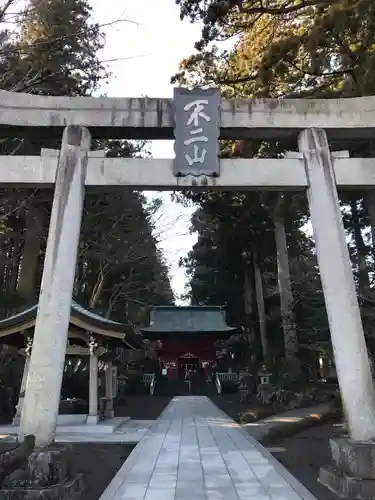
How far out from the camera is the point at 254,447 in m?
8.99

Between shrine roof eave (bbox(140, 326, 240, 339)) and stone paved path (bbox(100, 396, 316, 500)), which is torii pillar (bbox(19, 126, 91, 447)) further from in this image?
shrine roof eave (bbox(140, 326, 240, 339))

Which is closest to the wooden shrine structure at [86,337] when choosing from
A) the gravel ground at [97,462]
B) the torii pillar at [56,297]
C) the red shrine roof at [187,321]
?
the gravel ground at [97,462]

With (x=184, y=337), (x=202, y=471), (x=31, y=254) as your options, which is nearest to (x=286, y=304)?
(x=31, y=254)

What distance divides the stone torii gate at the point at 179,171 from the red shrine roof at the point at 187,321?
23.0 metres

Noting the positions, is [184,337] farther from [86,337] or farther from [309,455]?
[309,455]

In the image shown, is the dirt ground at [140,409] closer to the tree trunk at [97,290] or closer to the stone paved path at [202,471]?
the stone paved path at [202,471]

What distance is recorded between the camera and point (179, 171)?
23.0 feet

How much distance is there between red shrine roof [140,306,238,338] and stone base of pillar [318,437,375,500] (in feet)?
76.9

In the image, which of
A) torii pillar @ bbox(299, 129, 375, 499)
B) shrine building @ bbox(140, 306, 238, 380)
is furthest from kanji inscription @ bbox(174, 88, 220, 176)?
shrine building @ bbox(140, 306, 238, 380)

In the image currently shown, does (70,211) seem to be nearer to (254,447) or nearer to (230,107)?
(230,107)

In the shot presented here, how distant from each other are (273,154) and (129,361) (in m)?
22.6

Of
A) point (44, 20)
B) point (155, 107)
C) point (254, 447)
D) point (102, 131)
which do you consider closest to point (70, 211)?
point (102, 131)

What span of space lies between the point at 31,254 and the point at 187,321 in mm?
16022

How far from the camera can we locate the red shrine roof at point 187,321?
98.7 feet
